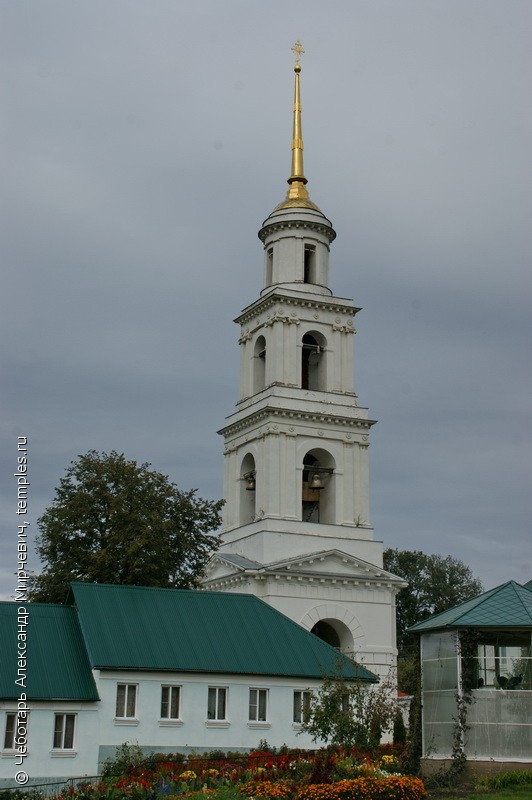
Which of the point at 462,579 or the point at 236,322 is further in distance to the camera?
the point at 462,579

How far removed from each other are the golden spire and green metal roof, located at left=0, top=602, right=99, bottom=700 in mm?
25429

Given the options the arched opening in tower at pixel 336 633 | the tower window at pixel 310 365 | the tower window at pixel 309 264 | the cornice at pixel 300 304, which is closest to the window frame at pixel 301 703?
the arched opening in tower at pixel 336 633

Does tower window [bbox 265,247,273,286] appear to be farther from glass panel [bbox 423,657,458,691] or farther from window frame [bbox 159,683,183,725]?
glass panel [bbox 423,657,458,691]

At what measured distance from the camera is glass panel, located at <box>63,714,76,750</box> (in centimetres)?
3244

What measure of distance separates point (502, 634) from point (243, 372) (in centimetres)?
2356

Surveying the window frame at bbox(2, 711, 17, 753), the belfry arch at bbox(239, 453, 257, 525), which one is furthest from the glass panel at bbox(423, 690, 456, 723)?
the belfry arch at bbox(239, 453, 257, 525)

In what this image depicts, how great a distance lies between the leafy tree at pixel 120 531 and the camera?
4647 centimetres

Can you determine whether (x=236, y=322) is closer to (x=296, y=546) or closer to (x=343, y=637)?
(x=296, y=546)

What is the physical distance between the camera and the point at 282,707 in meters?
36.0

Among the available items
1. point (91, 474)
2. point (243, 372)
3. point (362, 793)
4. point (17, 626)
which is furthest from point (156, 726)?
point (243, 372)

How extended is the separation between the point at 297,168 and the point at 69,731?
3226cm

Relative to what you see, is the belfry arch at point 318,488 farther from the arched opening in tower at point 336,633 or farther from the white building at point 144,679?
the white building at point 144,679

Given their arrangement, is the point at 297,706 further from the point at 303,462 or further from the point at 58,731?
the point at 303,462

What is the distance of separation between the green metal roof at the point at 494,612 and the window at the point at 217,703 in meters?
6.50
